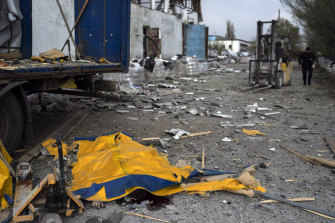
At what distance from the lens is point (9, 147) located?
14.4 ft

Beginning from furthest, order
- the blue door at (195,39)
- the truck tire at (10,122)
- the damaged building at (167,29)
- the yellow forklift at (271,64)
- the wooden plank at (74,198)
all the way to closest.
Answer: the blue door at (195,39)
the damaged building at (167,29)
the yellow forklift at (271,64)
the truck tire at (10,122)
the wooden plank at (74,198)

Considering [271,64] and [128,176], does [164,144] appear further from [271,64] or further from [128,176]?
[271,64]

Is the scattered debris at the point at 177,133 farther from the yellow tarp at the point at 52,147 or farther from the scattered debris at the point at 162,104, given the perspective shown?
the scattered debris at the point at 162,104

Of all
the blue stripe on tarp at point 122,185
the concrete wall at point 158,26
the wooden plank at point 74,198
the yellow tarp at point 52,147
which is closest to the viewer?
the wooden plank at point 74,198

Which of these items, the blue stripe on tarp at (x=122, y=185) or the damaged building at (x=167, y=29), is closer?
the blue stripe on tarp at (x=122, y=185)

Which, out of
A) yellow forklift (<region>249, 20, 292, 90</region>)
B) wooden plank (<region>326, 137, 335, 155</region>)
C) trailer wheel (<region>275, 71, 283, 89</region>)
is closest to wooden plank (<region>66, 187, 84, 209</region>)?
wooden plank (<region>326, 137, 335, 155</region>)

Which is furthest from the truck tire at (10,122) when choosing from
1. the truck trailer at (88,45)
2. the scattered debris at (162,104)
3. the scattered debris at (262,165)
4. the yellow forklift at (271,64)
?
the yellow forklift at (271,64)

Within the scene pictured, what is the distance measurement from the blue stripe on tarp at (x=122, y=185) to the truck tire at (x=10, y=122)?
1606mm

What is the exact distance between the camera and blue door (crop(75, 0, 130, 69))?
6.11 meters

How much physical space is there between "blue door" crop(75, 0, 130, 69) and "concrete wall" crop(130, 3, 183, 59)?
11.3 meters

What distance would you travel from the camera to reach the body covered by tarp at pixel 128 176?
3369 millimetres

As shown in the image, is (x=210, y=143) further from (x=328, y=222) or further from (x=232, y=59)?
(x=232, y=59)

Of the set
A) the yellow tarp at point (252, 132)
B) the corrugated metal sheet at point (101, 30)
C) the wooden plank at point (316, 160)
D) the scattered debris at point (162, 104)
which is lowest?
the wooden plank at point (316, 160)

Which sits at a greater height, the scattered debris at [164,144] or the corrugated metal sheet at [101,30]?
the corrugated metal sheet at [101,30]
